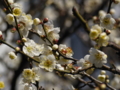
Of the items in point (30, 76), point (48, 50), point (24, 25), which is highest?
point (24, 25)

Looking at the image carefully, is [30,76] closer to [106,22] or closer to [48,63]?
[48,63]

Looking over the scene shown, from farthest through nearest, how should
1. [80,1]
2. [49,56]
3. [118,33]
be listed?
[118,33]
[80,1]
[49,56]

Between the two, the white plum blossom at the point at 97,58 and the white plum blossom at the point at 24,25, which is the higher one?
the white plum blossom at the point at 24,25

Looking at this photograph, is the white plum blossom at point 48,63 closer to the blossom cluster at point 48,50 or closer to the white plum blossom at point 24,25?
the blossom cluster at point 48,50

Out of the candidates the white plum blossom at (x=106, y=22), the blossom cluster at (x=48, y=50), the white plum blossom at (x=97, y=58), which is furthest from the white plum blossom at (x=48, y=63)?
the white plum blossom at (x=106, y=22)

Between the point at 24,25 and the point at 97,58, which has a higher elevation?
the point at 24,25

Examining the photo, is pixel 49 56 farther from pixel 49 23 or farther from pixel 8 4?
pixel 8 4

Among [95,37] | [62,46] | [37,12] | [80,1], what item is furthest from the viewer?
[80,1]

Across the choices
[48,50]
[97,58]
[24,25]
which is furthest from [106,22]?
[24,25]

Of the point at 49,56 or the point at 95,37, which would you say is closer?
the point at 95,37

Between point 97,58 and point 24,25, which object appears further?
point 24,25

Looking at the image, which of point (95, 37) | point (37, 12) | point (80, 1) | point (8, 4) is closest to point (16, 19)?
point (8, 4)
